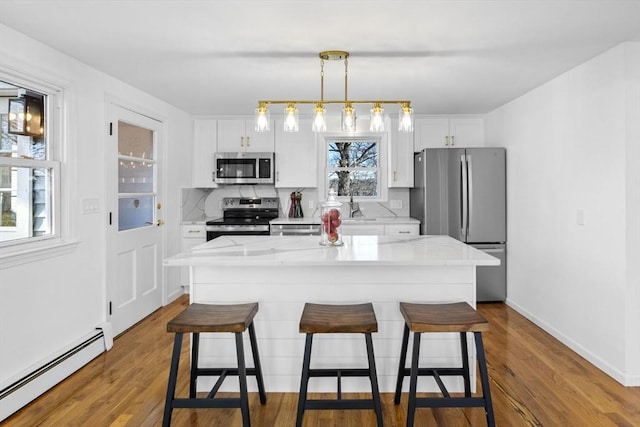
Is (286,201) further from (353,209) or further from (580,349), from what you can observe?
(580,349)

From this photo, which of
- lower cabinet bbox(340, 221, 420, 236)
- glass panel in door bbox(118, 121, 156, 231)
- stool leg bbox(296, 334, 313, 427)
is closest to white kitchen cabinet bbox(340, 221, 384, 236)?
lower cabinet bbox(340, 221, 420, 236)

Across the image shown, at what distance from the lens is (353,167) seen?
5676 mm

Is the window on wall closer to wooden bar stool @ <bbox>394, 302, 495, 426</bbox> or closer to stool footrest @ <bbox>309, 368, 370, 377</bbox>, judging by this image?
stool footrest @ <bbox>309, 368, 370, 377</bbox>

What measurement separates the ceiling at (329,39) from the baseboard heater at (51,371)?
2052 millimetres

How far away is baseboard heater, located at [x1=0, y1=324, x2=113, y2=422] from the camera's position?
2.44m

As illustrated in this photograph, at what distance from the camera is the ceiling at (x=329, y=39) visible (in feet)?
7.58

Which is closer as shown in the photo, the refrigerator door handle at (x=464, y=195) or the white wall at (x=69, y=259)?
the white wall at (x=69, y=259)

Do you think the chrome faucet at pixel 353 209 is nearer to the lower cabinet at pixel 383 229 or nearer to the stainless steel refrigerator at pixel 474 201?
the lower cabinet at pixel 383 229

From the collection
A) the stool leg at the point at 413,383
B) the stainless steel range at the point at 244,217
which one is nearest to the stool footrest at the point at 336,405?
the stool leg at the point at 413,383

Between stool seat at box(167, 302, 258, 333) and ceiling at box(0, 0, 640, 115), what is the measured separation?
160cm

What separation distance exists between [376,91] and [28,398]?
11.5ft

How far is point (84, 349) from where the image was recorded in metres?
3.12

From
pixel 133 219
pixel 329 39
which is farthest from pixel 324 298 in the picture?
pixel 133 219

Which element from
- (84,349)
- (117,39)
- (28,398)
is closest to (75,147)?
(117,39)
